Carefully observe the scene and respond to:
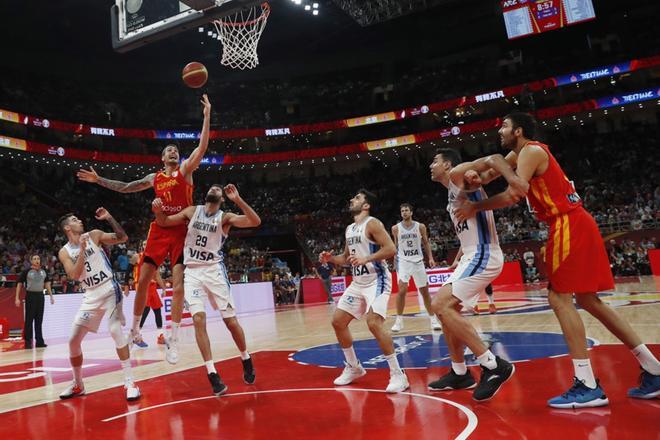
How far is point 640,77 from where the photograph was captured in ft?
93.9

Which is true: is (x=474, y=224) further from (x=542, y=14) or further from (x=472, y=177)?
(x=542, y=14)

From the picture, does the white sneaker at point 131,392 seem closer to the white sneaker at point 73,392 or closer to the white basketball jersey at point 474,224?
the white sneaker at point 73,392

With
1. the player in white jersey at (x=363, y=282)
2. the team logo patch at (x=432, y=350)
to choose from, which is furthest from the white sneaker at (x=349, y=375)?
the team logo patch at (x=432, y=350)

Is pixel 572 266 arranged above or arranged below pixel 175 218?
below

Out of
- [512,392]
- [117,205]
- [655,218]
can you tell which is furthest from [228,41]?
[117,205]

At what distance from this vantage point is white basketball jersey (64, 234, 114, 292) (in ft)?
17.2

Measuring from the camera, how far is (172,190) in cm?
580

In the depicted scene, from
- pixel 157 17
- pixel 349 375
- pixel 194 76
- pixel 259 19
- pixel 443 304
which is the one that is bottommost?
pixel 349 375

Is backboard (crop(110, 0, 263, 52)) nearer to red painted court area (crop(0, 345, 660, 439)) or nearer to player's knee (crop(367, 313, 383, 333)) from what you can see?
player's knee (crop(367, 313, 383, 333))

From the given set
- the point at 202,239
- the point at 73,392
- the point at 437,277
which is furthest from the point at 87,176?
the point at 437,277

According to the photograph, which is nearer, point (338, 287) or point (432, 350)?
point (432, 350)

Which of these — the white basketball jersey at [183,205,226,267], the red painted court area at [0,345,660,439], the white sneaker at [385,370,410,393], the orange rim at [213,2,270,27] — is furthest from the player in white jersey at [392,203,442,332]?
the orange rim at [213,2,270,27]

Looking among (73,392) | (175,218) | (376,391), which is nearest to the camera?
(376,391)

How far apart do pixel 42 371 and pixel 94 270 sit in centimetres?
315
